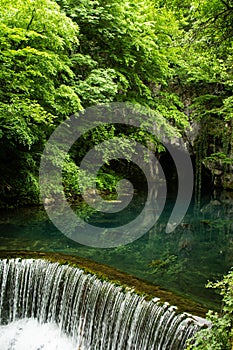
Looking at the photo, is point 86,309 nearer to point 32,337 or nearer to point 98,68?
point 32,337

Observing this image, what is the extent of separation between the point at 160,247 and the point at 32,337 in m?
3.78

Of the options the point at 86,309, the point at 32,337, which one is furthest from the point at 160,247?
the point at 32,337

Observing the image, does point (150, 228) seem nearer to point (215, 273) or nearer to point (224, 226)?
point (224, 226)

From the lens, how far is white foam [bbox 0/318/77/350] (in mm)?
4723

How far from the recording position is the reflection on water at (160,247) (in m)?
5.69

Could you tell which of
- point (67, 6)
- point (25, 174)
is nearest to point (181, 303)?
point (25, 174)

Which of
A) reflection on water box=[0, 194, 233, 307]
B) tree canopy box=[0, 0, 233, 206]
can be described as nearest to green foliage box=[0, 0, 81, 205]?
tree canopy box=[0, 0, 233, 206]

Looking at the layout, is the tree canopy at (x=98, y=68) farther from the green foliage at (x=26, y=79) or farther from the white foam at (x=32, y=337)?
the white foam at (x=32, y=337)

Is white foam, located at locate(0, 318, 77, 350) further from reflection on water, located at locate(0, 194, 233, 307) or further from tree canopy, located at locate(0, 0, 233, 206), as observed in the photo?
tree canopy, located at locate(0, 0, 233, 206)

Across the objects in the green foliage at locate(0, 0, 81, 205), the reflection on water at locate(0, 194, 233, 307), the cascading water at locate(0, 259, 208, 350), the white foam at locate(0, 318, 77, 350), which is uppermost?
the green foliage at locate(0, 0, 81, 205)

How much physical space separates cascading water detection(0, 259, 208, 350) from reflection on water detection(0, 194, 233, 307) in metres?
1.05

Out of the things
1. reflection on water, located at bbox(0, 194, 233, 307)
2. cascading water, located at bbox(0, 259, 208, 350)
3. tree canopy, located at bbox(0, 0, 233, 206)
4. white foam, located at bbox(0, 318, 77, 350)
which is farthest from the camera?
tree canopy, located at bbox(0, 0, 233, 206)

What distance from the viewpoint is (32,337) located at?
191 inches

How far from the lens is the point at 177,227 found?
9711mm
